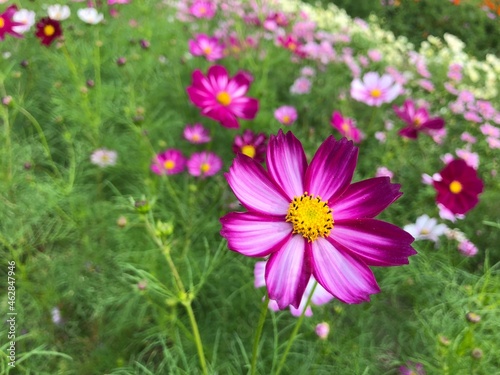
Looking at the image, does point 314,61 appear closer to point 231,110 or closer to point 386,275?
point 231,110

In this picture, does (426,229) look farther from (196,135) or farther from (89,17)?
(89,17)

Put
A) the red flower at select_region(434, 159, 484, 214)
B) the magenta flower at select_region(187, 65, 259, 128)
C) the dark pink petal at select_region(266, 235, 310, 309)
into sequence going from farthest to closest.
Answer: the magenta flower at select_region(187, 65, 259, 128)
the red flower at select_region(434, 159, 484, 214)
the dark pink petal at select_region(266, 235, 310, 309)

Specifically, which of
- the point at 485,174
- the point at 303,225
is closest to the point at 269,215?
the point at 303,225

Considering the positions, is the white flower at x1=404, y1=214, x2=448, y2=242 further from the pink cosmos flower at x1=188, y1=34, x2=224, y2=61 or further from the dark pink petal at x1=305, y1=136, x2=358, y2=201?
the pink cosmos flower at x1=188, y1=34, x2=224, y2=61

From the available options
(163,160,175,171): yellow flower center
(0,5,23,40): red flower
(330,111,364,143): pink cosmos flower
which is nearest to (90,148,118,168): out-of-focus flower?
(163,160,175,171): yellow flower center

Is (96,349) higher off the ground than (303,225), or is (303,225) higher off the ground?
(303,225)
